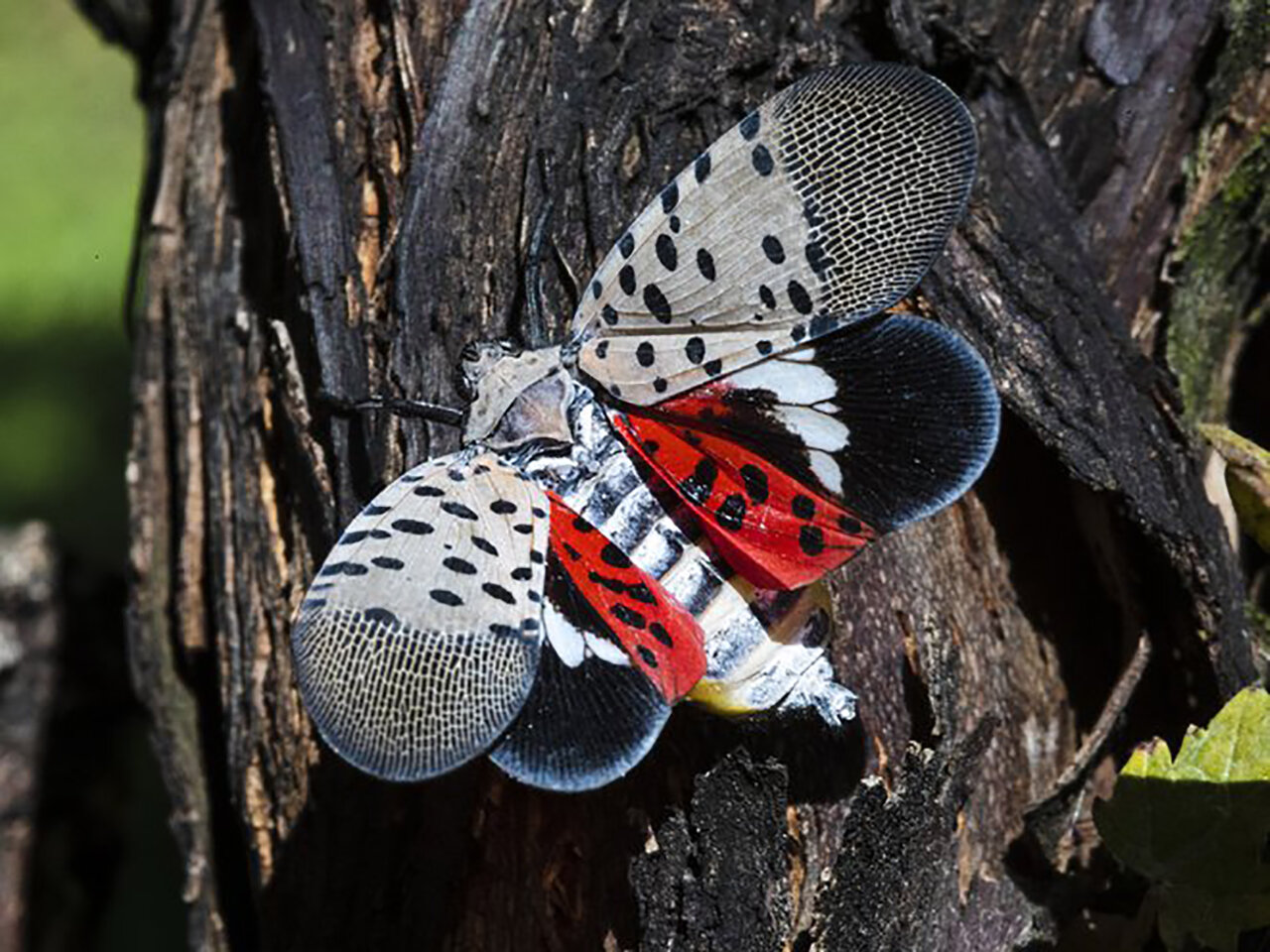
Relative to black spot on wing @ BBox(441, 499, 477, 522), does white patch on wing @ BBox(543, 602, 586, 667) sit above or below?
below

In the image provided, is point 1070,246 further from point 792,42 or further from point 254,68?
point 254,68

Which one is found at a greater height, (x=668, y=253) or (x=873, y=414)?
(x=668, y=253)

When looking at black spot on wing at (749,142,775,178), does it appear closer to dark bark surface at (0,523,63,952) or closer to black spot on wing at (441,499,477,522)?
black spot on wing at (441,499,477,522)

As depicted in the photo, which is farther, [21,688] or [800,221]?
[21,688]

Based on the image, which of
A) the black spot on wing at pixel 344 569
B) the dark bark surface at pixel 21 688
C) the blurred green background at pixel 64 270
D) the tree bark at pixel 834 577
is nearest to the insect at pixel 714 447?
the black spot on wing at pixel 344 569

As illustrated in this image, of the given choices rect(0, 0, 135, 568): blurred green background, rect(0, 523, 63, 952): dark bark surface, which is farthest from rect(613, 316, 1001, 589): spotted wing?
rect(0, 0, 135, 568): blurred green background

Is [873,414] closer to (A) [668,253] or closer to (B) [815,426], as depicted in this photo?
(B) [815,426]

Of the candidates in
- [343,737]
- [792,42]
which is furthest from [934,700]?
[792,42]

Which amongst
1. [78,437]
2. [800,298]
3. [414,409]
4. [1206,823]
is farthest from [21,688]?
[1206,823]
